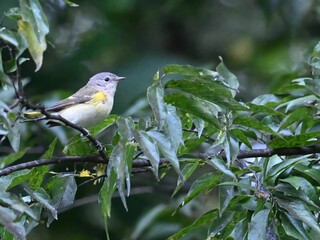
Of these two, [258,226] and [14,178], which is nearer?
[258,226]

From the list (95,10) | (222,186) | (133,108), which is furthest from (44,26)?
(95,10)

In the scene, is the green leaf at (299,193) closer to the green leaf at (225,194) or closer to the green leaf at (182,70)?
the green leaf at (225,194)

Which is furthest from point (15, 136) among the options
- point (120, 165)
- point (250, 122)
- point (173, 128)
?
point (250, 122)

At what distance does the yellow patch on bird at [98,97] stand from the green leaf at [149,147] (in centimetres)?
151

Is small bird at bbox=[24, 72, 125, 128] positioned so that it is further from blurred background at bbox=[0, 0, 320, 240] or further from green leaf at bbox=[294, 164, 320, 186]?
green leaf at bbox=[294, 164, 320, 186]

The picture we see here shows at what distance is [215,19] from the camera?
6945mm

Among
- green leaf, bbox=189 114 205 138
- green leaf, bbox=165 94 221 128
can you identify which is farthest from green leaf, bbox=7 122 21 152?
Answer: green leaf, bbox=189 114 205 138

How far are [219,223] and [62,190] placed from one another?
1.59 feet

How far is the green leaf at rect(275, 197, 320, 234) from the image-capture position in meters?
2.32

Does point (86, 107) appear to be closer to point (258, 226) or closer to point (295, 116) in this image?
point (295, 116)

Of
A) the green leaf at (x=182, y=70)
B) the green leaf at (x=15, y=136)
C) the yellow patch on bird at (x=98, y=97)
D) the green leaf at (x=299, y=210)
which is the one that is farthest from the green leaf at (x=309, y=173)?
the yellow patch on bird at (x=98, y=97)

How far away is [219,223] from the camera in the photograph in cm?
261

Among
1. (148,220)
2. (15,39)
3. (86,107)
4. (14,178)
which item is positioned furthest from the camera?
(148,220)

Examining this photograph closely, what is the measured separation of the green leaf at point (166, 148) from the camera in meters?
2.17
